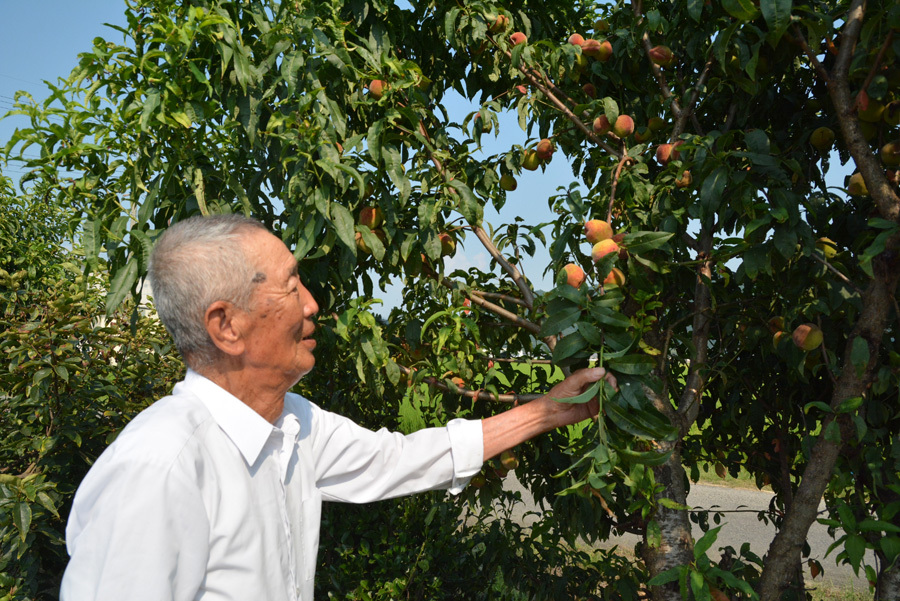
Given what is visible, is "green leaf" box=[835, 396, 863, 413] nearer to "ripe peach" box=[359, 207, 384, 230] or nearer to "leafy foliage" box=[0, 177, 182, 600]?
"ripe peach" box=[359, 207, 384, 230]

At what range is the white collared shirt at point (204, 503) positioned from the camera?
95 cm

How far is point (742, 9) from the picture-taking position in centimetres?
158

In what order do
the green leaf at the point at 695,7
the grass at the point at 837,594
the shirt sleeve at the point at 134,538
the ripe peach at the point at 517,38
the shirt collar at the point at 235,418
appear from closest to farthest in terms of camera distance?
the shirt sleeve at the point at 134,538 → the shirt collar at the point at 235,418 → the green leaf at the point at 695,7 → the ripe peach at the point at 517,38 → the grass at the point at 837,594

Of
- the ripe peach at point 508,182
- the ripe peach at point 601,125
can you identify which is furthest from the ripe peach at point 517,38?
the ripe peach at point 508,182

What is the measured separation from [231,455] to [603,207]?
4.24 feet

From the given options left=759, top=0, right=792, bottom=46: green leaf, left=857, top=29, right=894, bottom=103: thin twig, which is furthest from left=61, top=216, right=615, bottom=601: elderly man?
left=857, top=29, right=894, bottom=103: thin twig

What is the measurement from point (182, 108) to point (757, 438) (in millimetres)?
2143

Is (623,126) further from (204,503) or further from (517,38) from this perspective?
(204,503)

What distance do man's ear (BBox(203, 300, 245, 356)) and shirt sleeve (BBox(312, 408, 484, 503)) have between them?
37 centimetres

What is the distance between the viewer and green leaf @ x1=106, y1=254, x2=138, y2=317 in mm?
1598

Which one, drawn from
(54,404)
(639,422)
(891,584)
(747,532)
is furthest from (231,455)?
(747,532)

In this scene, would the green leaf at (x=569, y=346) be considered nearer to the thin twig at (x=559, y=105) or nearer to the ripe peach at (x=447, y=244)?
the ripe peach at (x=447, y=244)

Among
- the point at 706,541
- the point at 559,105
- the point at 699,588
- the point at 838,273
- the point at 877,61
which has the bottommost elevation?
the point at 699,588

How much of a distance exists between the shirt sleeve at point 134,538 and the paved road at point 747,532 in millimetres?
3410
